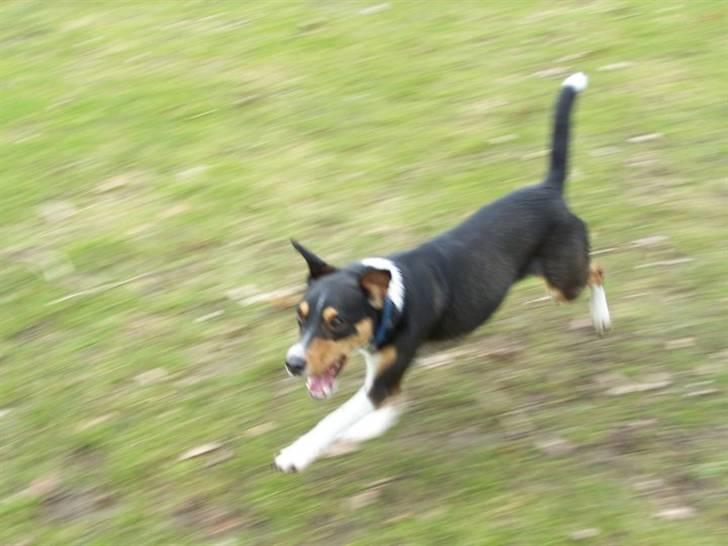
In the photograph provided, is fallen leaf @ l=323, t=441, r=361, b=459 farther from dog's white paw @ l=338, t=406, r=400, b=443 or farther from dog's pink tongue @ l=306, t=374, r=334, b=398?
dog's pink tongue @ l=306, t=374, r=334, b=398

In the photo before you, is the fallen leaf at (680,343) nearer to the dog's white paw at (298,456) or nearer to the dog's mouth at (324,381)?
the dog's mouth at (324,381)

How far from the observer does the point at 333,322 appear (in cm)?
401

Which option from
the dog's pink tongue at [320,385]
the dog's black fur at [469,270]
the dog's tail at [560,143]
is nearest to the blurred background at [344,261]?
the dog's black fur at [469,270]

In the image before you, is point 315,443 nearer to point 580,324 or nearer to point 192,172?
point 580,324

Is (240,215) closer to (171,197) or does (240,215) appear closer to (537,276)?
(171,197)

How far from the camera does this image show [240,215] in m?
6.51

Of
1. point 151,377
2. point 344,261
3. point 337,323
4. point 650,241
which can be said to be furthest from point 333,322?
point 650,241

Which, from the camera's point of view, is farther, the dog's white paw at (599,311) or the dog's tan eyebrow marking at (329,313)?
the dog's white paw at (599,311)

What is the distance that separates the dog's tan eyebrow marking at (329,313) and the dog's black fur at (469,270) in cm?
2

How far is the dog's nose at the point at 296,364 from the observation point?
3.95m

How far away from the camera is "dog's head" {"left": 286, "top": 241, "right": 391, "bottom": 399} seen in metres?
3.99

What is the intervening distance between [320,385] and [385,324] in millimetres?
381

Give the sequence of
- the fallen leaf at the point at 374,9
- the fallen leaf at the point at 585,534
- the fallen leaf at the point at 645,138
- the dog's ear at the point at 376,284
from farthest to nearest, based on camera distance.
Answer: the fallen leaf at the point at 374,9, the fallen leaf at the point at 645,138, the dog's ear at the point at 376,284, the fallen leaf at the point at 585,534

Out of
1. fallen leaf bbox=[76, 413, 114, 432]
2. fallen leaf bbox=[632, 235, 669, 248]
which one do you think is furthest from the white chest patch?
fallen leaf bbox=[632, 235, 669, 248]
